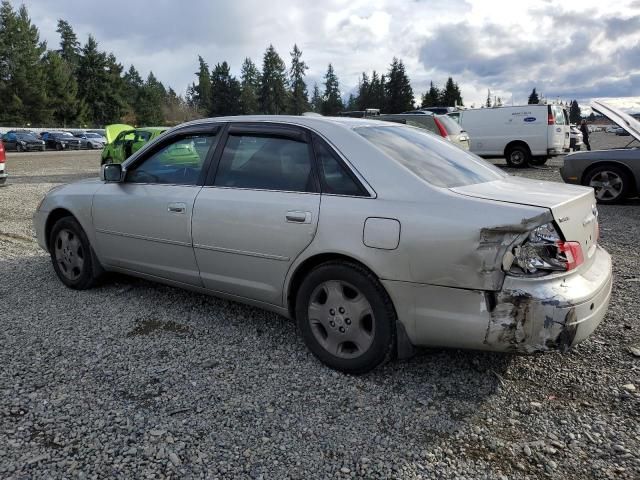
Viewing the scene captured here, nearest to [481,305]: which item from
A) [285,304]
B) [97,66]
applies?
[285,304]

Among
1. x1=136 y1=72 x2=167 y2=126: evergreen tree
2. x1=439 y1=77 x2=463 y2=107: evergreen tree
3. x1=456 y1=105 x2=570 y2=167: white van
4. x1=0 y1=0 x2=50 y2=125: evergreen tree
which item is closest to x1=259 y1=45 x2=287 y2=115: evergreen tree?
x1=136 y1=72 x2=167 y2=126: evergreen tree

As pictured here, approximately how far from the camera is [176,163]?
159 inches

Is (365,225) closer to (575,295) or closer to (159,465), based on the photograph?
(575,295)

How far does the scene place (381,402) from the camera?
280 cm

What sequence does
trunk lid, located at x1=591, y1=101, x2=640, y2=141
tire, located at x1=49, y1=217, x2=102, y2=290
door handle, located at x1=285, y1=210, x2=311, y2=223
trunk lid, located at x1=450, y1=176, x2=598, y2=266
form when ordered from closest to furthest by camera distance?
trunk lid, located at x1=450, y1=176, x2=598, y2=266, door handle, located at x1=285, y1=210, x2=311, y2=223, tire, located at x1=49, y1=217, x2=102, y2=290, trunk lid, located at x1=591, y1=101, x2=640, y2=141

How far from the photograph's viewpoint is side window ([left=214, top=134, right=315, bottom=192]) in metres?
3.27

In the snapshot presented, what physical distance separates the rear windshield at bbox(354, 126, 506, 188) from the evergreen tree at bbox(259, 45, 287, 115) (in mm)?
91495

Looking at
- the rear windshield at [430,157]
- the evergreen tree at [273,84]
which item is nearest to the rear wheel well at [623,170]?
→ the rear windshield at [430,157]

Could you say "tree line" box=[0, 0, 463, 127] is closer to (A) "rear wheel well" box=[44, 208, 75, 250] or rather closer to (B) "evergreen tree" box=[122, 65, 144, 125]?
(B) "evergreen tree" box=[122, 65, 144, 125]

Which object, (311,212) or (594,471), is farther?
(311,212)

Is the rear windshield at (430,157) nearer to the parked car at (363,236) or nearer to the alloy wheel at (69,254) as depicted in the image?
the parked car at (363,236)

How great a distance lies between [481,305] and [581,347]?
1.29 m

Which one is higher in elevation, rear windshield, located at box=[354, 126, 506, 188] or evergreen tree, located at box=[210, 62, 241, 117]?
evergreen tree, located at box=[210, 62, 241, 117]

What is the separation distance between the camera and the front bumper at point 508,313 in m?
2.51
